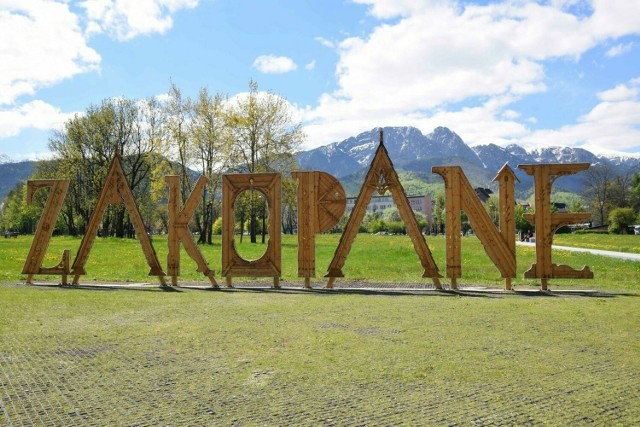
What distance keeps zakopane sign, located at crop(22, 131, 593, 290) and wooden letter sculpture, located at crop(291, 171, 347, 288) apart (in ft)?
0.09

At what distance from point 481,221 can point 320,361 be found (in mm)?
8732

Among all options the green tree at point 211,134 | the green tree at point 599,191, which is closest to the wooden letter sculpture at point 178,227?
the green tree at point 211,134

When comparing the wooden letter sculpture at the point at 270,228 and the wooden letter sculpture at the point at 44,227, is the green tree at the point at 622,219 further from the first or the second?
the wooden letter sculpture at the point at 44,227

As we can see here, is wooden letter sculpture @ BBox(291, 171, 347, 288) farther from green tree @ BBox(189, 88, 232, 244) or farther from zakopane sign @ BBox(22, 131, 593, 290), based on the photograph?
green tree @ BBox(189, 88, 232, 244)

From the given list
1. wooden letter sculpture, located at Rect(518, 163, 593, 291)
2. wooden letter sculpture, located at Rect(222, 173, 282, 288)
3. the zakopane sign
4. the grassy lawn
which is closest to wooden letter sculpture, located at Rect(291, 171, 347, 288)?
the zakopane sign

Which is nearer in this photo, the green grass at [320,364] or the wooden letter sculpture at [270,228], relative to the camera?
the green grass at [320,364]

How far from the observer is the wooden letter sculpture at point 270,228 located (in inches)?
560

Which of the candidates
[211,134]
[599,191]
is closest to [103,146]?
[211,134]

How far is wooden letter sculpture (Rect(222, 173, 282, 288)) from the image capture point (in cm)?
1423

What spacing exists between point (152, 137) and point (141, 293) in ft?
127

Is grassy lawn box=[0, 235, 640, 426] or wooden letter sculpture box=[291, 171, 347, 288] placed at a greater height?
wooden letter sculpture box=[291, 171, 347, 288]

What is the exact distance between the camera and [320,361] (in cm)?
616

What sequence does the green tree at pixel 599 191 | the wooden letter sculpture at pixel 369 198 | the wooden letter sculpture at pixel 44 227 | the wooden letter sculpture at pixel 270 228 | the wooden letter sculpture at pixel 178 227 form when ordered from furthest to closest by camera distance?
the green tree at pixel 599 191 → the wooden letter sculpture at pixel 44 227 → the wooden letter sculpture at pixel 178 227 → the wooden letter sculpture at pixel 270 228 → the wooden letter sculpture at pixel 369 198

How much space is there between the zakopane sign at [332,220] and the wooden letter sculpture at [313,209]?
28 mm
